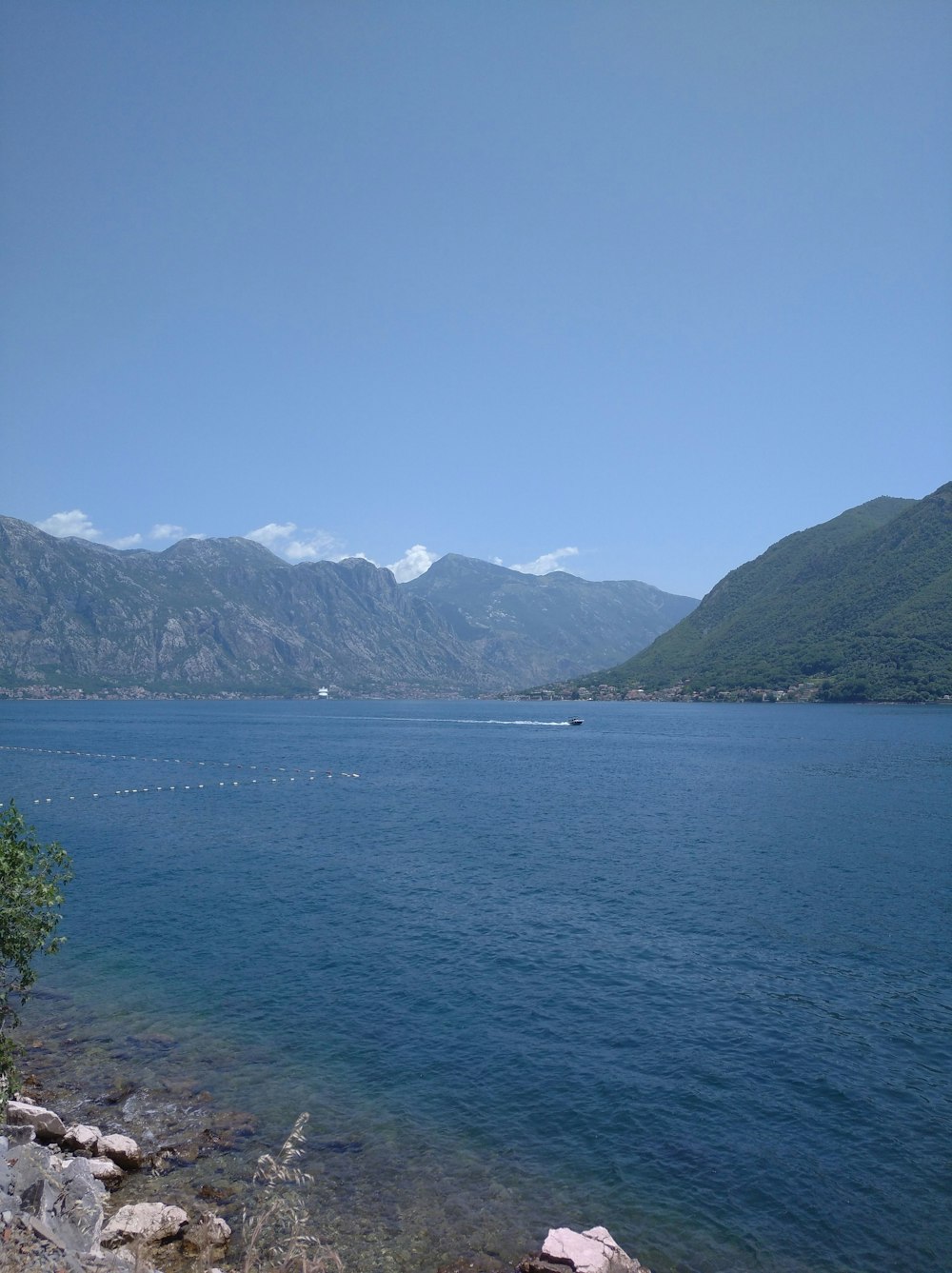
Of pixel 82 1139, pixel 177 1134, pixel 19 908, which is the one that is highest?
pixel 19 908

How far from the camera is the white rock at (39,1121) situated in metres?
23.8

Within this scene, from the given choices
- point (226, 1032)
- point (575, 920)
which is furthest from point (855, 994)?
point (226, 1032)

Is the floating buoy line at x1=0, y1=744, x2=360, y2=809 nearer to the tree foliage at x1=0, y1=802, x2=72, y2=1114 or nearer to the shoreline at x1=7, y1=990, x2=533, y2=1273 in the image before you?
the shoreline at x1=7, y1=990, x2=533, y2=1273

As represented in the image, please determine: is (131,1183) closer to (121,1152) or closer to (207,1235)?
(121,1152)

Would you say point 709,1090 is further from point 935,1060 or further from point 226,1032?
point 226,1032

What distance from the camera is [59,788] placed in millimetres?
107125

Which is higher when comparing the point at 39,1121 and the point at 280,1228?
the point at 39,1121

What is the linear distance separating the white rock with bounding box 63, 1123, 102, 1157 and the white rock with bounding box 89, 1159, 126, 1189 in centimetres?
91

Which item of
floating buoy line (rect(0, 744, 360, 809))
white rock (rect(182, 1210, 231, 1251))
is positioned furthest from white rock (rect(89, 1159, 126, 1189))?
floating buoy line (rect(0, 744, 360, 809))

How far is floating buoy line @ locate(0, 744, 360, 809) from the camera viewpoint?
10427cm

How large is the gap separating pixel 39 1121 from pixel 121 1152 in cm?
283

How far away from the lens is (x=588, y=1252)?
742 inches

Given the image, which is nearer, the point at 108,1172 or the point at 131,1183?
the point at 108,1172

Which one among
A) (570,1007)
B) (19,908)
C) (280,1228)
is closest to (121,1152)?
(280,1228)
